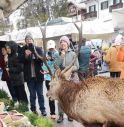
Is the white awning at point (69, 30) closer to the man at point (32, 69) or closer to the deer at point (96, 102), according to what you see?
the man at point (32, 69)

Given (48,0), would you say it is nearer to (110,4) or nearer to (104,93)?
(110,4)

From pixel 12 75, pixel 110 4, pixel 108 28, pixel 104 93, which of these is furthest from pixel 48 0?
pixel 104 93

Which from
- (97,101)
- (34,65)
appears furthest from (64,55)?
(97,101)

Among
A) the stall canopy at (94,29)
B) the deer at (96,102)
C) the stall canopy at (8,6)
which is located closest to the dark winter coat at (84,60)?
the deer at (96,102)

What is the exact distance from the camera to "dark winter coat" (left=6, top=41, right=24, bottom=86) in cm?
1036

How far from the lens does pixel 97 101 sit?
23.2ft

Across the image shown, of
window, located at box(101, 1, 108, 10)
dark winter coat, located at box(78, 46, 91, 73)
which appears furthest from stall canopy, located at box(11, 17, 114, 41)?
window, located at box(101, 1, 108, 10)

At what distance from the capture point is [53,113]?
A: 10.4 m

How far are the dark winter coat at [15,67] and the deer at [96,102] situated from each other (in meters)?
2.93

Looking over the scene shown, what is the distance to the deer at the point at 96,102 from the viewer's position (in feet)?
23.1

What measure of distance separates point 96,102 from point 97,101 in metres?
0.02

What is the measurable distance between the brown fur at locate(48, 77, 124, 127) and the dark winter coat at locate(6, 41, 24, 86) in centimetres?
301

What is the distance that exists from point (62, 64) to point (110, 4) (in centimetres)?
6607

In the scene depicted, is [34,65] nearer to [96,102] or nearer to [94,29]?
[96,102]
